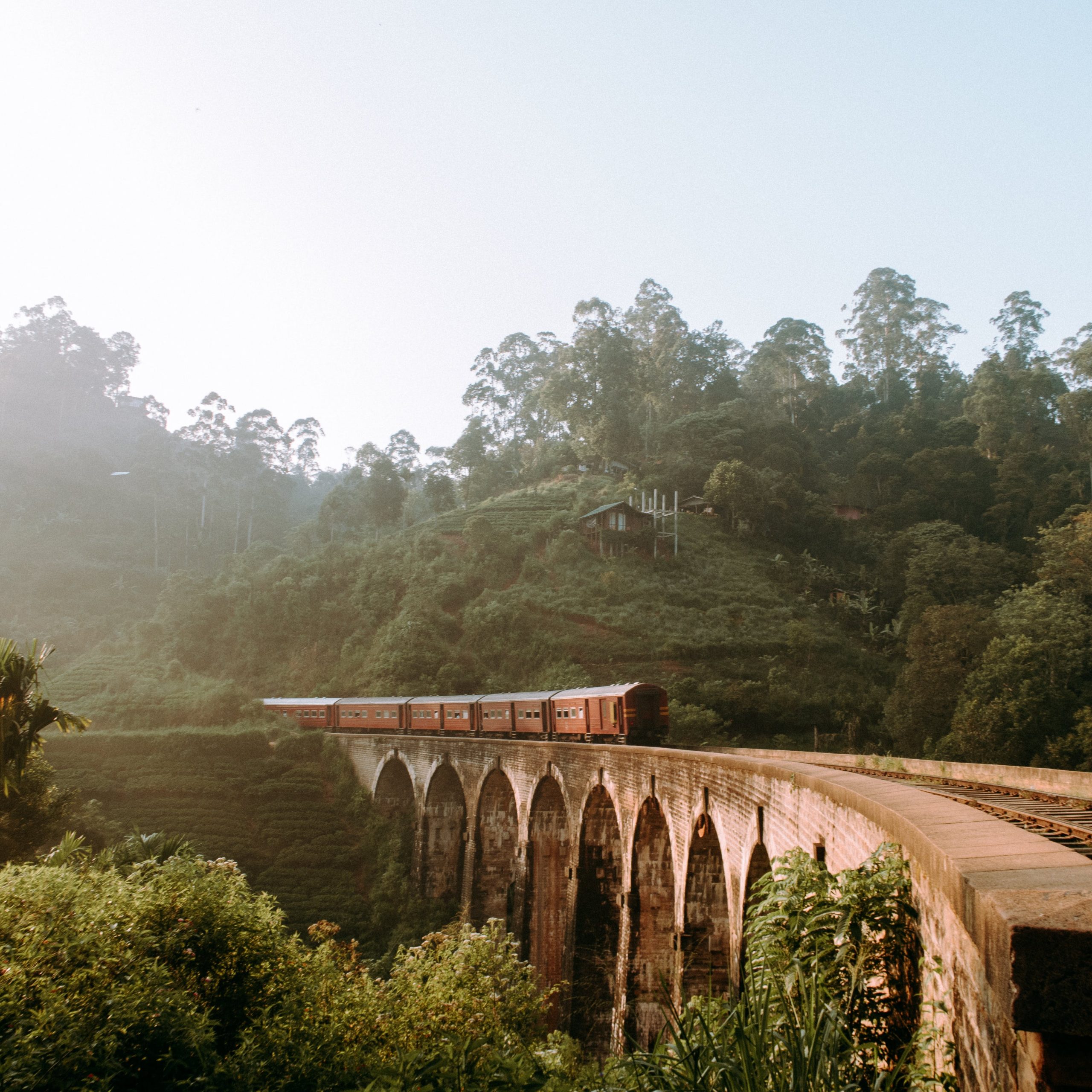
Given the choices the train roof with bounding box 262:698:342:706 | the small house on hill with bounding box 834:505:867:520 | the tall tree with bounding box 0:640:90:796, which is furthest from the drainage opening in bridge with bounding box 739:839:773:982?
the small house on hill with bounding box 834:505:867:520

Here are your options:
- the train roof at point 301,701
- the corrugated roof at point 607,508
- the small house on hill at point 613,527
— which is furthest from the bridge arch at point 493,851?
the corrugated roof at point 607,508

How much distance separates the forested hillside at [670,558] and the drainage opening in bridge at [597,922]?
9.81 meters

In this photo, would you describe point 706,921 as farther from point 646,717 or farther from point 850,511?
point 850,511

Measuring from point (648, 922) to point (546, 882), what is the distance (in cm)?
566

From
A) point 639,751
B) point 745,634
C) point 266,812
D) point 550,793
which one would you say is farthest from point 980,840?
point 745,634

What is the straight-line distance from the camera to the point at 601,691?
2008 cm

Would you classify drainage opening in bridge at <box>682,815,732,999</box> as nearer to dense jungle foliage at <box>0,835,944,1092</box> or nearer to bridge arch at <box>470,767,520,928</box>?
dense jungle foliage at <box>0,835,944,1092</box>

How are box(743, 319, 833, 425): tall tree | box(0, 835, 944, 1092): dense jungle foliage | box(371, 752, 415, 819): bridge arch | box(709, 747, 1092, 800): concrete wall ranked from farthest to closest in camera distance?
box(743, 319, 833, 425): tall tree → box(371, 752, 415, 819): bridge arch → box(709, 747, 1092, 800): concrete wall → box(0, 835, 944, 1092): dense jungle foliage

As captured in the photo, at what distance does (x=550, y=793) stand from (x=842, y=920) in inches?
610

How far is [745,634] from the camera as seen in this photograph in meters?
34.7

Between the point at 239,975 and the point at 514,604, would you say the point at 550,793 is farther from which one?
the point at 514,604

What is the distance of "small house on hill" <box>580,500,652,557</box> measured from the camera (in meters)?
42.4

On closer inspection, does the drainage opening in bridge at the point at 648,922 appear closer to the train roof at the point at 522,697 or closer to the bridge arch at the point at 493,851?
the bridge arch at the point at 493,851

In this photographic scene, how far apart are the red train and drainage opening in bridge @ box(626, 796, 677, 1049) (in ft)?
14.4
